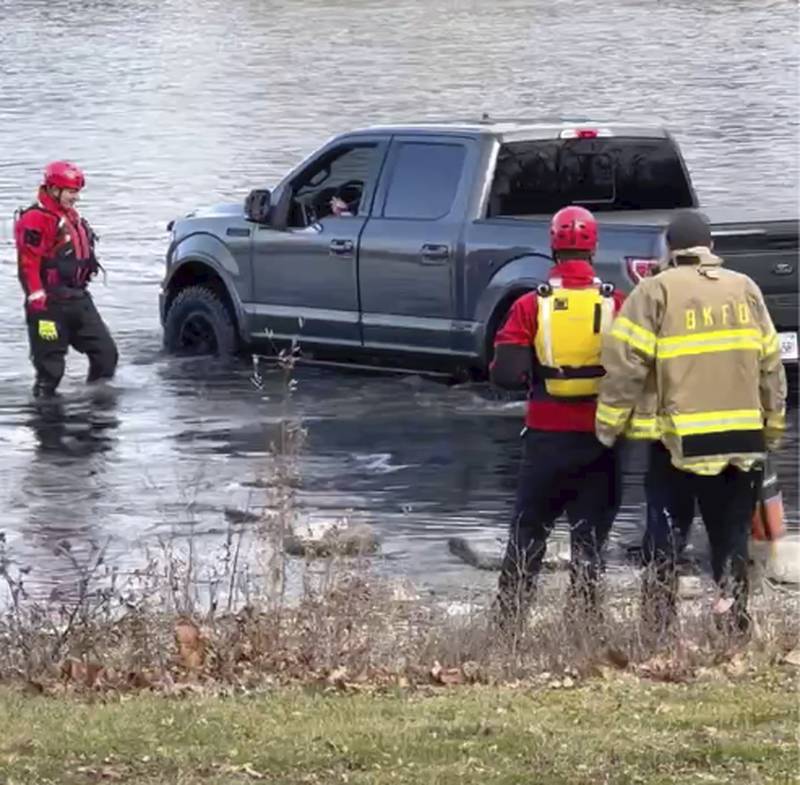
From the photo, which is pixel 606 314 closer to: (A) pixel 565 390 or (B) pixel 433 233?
(A) pixel 565 390

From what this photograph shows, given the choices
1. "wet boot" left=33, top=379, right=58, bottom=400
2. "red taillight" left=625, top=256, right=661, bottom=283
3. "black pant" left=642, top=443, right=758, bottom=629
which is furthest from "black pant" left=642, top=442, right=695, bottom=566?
"wet boot" left=33, top=379, right=58, bottom=400

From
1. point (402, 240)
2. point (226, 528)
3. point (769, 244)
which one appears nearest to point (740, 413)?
point (226, 528)

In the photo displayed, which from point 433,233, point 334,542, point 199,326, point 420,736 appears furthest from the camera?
point 199,326

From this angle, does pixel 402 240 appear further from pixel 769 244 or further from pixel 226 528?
pixel 226 528

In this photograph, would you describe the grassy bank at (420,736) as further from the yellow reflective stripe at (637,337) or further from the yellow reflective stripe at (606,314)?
the yellow reflective stripe at (606,314)

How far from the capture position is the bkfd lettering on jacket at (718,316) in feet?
28.8

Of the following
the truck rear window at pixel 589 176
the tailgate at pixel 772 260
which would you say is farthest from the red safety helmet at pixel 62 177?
the tailgate at pixel 772 260

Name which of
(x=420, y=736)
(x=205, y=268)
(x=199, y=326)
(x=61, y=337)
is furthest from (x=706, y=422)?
(x=199, y=326)

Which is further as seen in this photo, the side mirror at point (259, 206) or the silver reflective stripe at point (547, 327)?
the side mirror at point (259, 206)

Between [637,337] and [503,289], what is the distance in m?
6.12

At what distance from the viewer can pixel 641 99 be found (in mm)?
39719

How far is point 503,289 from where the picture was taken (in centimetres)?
1488

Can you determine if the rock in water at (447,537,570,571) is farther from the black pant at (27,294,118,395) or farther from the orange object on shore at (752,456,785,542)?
the black pant at (27,294,118,395)

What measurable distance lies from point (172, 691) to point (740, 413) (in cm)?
234
